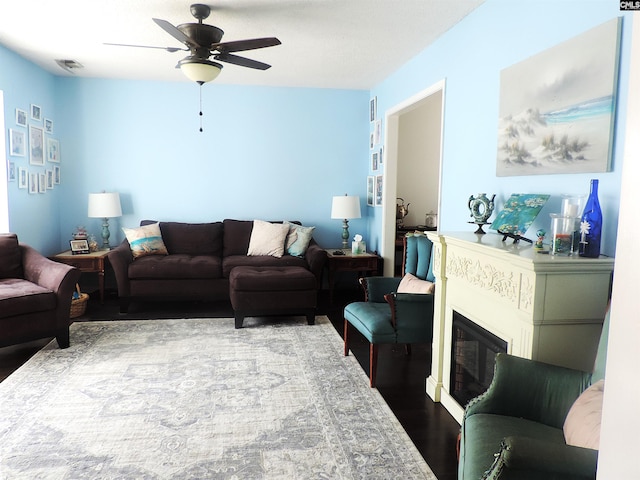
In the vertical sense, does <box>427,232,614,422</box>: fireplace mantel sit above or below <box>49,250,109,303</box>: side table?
above

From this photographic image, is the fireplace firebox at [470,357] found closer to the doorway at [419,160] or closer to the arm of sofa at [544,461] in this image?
the arm of sofa at [544,461]

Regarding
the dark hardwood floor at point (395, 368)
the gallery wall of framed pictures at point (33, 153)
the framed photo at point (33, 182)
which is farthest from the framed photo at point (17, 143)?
the dark hardwood floor at point (395, 368)

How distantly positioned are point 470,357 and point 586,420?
1101mm

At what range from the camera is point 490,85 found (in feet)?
10.0

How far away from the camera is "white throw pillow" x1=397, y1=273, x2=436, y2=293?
3.33 meters

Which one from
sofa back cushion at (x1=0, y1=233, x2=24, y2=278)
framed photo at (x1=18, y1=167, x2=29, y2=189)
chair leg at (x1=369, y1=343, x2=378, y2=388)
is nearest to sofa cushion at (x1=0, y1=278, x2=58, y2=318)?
sofa back cushion at (x1=0, y1=233, x2=24, y2=278)

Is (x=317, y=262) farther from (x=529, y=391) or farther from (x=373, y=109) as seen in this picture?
(x=529, y=391)

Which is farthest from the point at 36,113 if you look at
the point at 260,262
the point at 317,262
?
the point at 317,262

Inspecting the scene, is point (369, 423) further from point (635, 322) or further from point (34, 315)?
point (34, 315)

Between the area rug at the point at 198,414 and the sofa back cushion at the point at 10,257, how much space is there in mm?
756

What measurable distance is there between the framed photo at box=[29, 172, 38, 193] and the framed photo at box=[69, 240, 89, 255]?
24.9 inches

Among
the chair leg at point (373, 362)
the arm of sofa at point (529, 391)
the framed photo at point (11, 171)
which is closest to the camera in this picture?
the arm of sofa at point (529, 391)

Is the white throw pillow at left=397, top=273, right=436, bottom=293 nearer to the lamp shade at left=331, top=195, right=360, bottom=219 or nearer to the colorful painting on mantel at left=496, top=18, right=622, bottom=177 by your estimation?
the colorful painting on mantel at left=496, top=18, right=622, bottom=177

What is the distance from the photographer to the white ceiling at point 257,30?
3.27m
